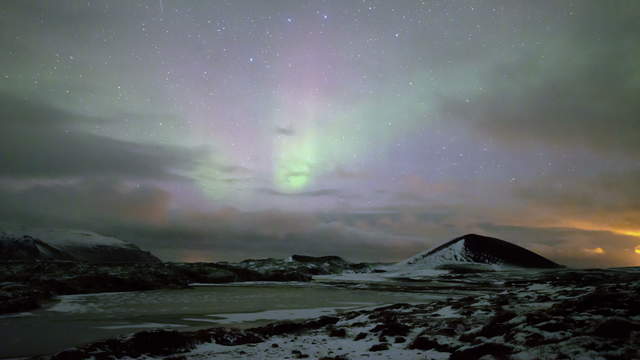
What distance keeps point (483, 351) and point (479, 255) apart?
17209 cm

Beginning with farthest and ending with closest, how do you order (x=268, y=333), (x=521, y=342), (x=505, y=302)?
(x=505, y=302)
(x=268, y=333)
(x=521, y=342)

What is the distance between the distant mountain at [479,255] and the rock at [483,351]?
150 metres

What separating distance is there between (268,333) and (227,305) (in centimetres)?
2246

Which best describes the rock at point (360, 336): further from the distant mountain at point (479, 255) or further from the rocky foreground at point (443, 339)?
the distant mountain at point (479, 255)

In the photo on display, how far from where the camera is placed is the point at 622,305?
1923 cm

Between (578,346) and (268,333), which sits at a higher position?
(578,346)

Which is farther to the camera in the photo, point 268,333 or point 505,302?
point 505,302

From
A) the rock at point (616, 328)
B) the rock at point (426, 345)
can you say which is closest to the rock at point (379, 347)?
the rock at point (426, 345)

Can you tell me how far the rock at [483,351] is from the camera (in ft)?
50.7

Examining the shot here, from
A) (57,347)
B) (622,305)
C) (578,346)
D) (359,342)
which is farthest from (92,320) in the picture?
(622,305)

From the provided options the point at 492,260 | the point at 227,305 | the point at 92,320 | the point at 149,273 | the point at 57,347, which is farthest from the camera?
the point at 492,260

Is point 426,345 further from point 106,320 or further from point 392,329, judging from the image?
point 106,320

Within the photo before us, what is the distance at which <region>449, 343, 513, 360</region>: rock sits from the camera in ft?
50.7

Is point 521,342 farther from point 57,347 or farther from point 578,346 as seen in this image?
point 57,347
